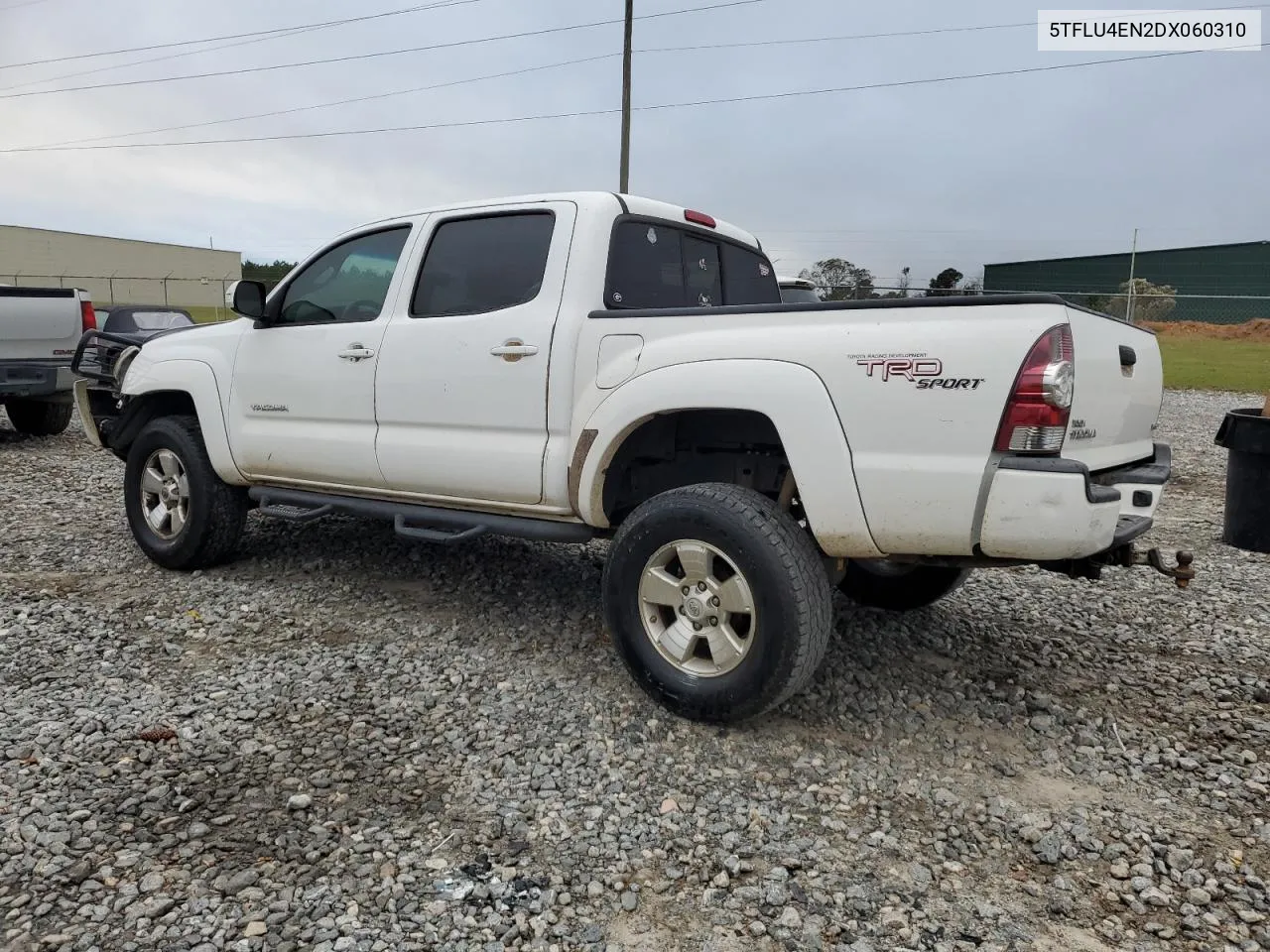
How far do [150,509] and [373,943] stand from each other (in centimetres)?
403

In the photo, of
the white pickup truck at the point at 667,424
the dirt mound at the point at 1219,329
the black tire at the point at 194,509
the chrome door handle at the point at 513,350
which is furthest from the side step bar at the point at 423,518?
the dirt mound at the point at 1219,329

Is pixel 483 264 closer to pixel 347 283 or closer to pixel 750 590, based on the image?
pixel 347 283

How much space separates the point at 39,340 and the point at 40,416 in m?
1.53


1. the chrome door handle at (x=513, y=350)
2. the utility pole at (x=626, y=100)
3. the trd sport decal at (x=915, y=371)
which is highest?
the utility pole at (x=626, y=100)

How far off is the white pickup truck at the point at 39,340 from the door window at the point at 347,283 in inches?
240

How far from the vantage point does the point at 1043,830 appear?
287 cm

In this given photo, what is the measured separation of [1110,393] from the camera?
3.21 meters

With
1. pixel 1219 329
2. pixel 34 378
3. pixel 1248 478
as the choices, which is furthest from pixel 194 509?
pixel 1219 329

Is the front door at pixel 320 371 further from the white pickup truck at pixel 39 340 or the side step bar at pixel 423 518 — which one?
the white pickup truck at pixel 39 340

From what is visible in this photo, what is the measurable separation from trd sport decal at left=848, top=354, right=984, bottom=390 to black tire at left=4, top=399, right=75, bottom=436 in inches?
406

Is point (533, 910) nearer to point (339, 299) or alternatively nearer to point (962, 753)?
point (962, 753)

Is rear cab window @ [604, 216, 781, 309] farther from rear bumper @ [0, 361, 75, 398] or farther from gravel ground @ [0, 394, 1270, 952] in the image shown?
rear bumper @ [0, 361, 75, 398]

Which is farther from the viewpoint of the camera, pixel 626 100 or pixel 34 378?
pixel 626 100

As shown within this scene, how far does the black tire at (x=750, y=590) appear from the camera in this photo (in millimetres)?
3223
